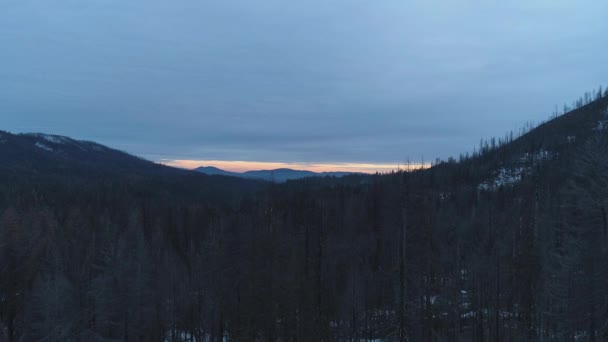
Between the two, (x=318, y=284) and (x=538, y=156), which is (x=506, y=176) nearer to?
(x=538, y=156)

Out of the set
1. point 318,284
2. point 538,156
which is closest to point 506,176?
point 538,156

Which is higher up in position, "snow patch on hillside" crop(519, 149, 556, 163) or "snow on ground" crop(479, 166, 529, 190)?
"snow patch on hillside" crop(519, 149, 556, 163)

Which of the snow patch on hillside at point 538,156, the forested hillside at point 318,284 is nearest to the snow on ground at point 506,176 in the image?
the snow patch on hillside at point 538,156

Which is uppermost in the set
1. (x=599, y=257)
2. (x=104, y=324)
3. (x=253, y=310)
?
(x=599, y=257)

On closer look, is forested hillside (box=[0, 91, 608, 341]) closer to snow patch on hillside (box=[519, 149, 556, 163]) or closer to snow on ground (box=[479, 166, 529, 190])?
snow on ground (box=[479, 166, 529, 190])

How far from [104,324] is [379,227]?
49026 mm

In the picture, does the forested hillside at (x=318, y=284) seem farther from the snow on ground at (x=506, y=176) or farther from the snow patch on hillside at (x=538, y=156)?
the snow patch on hillside at (x=538, y=156)

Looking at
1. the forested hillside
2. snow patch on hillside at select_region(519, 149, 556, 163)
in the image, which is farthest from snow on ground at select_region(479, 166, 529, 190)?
the forested hillside

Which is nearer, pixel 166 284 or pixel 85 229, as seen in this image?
pixel 166 284

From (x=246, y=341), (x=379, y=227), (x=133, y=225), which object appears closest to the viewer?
(x=246, y=341)

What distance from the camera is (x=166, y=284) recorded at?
4525 cm

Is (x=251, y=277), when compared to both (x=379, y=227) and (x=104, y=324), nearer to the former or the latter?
(x=104, y=324)

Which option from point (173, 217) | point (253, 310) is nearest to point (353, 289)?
point (253, 310)

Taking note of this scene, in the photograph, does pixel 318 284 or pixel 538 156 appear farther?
pixel 538 156
